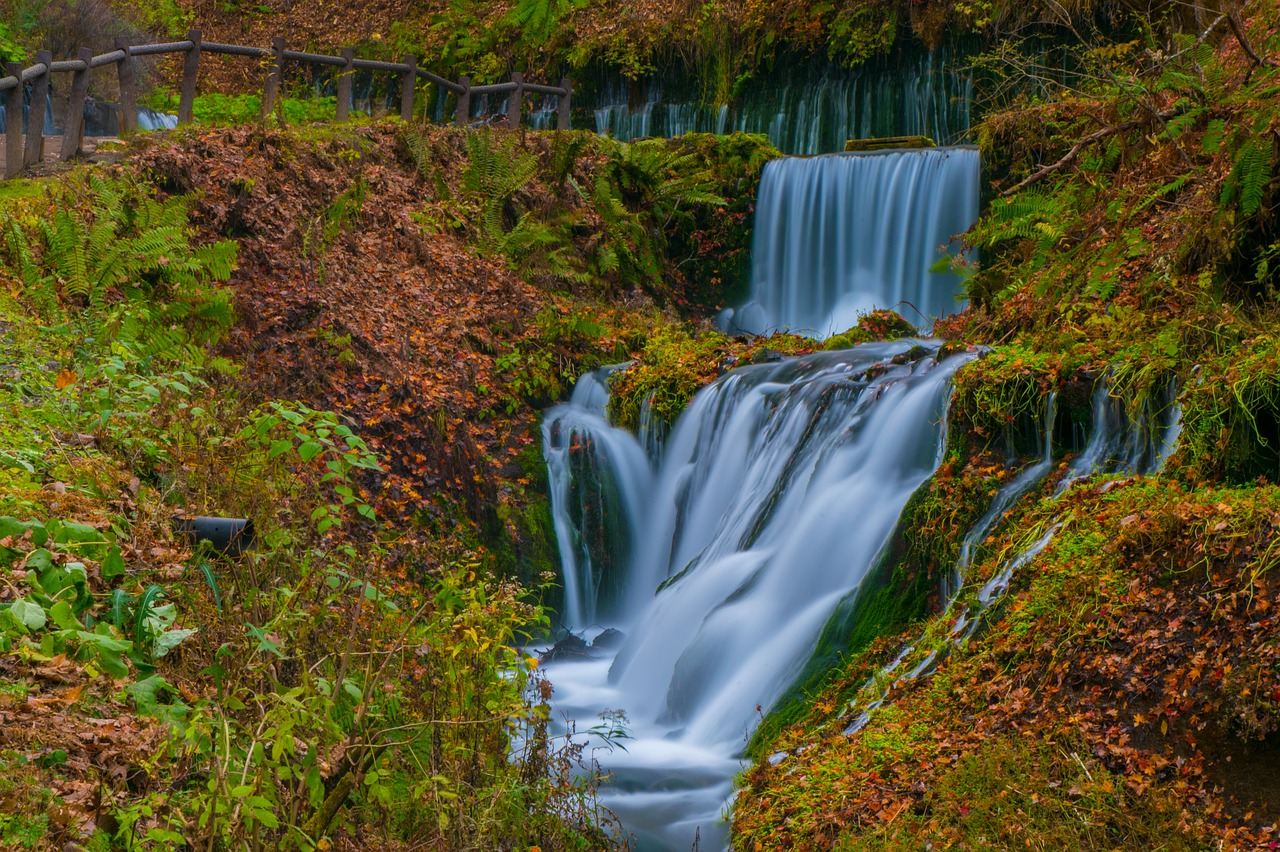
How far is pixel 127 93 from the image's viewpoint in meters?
11.1

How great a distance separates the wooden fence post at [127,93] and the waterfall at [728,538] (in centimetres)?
538

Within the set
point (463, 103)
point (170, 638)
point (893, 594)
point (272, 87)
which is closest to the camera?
point (170, 638)

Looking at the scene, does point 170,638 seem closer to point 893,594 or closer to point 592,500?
point 893,594

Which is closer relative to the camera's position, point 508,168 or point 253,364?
point 253,364

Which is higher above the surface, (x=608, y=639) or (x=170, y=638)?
(x=170, y=638)

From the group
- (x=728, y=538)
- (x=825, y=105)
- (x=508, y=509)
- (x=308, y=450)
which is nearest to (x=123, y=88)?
(x=508, y=509)

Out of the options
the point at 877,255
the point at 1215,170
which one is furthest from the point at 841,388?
the point at 877,255

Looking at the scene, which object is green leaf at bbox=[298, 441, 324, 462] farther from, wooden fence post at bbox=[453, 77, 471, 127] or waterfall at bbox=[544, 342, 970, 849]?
wooden fence post at bbox=[453, 77, 471, 127]

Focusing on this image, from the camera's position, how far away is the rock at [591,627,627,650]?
873cm

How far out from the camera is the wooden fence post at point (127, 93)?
35.8 ft

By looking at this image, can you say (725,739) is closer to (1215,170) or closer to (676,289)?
(1215,170)

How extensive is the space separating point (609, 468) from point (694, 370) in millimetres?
1269

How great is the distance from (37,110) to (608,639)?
6.94 metres

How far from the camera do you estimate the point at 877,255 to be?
13.5 meters
